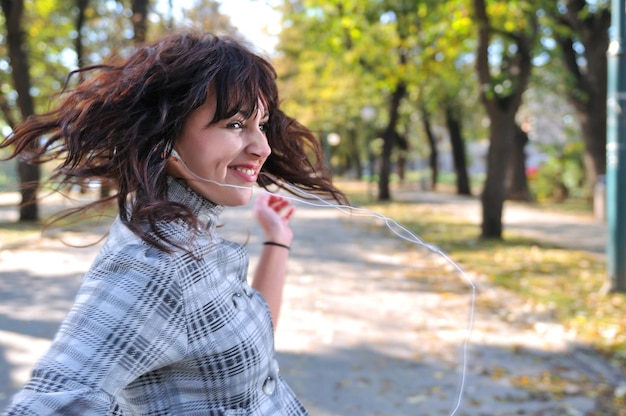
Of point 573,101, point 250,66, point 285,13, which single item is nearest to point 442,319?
point 250,66

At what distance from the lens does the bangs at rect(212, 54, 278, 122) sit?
1.43 meters

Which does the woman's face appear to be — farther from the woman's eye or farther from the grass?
the grass

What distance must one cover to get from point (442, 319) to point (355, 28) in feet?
26.4

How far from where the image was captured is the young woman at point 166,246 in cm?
111

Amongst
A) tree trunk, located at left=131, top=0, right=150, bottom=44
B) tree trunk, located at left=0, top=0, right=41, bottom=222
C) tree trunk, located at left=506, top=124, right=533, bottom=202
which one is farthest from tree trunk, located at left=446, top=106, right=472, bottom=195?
tree trunk, located at left=0, top=0, right=41, bottom=222

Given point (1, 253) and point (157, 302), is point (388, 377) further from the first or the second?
point (1, 253)

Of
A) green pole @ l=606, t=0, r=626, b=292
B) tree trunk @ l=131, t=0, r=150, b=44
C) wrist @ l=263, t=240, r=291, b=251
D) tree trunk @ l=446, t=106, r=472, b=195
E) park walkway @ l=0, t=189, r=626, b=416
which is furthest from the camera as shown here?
tree trunk @ l=446, t=106, r=472, b=195

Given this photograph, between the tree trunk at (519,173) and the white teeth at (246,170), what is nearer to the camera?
the white teeth at (246,170)

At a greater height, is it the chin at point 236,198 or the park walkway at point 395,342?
→ the chin at point 236,198

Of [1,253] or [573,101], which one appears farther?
[573,101]

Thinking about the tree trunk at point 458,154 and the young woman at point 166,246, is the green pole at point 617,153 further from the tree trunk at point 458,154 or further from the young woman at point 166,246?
the tree trunk at point 458,154

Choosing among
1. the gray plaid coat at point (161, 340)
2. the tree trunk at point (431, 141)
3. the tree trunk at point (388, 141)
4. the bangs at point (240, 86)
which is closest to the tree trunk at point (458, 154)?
the tree trunk at point (431, 141)

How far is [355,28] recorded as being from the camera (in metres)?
13.5

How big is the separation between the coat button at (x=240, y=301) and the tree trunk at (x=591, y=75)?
564 inches
